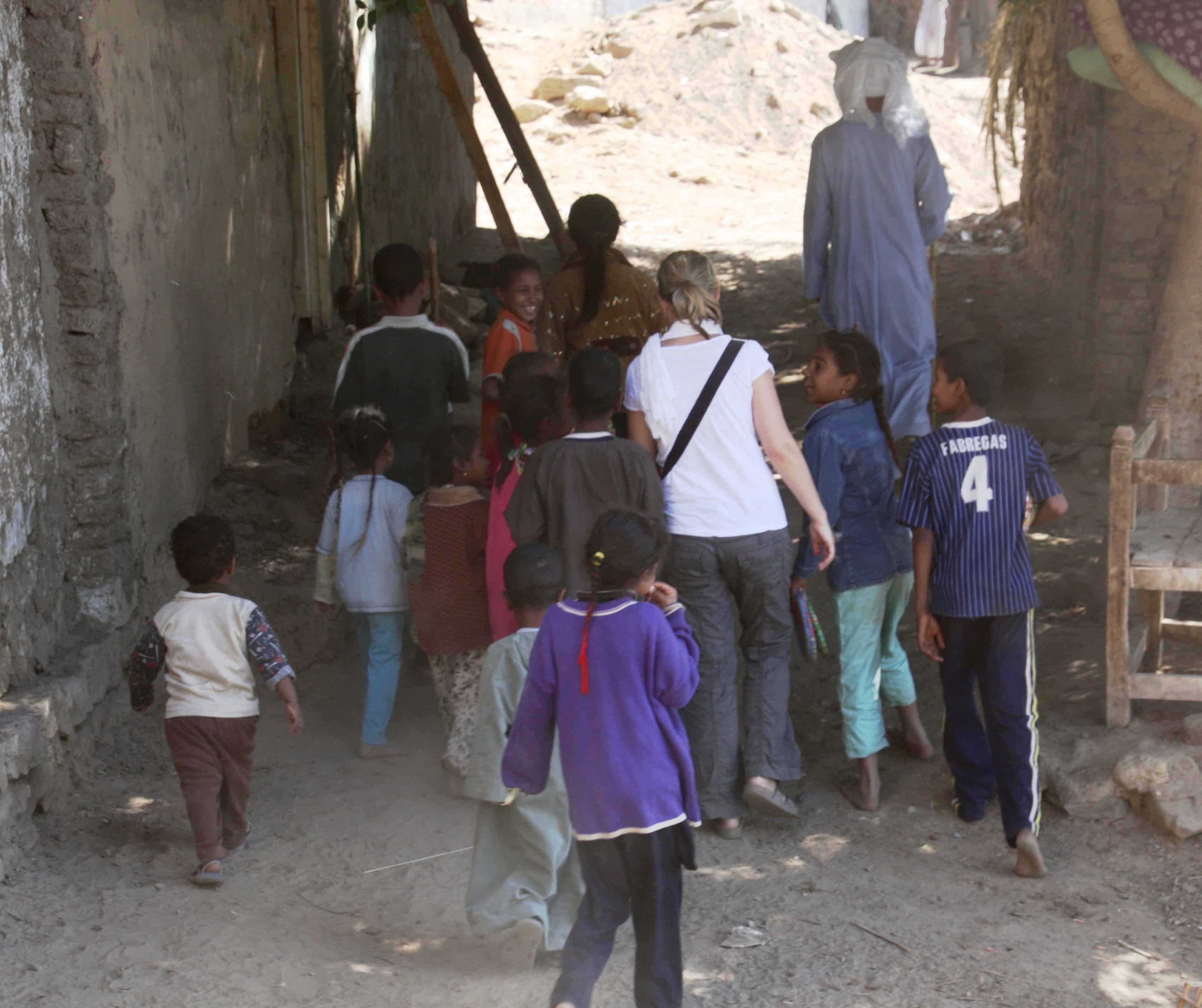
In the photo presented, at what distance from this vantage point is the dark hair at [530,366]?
13.6 ft

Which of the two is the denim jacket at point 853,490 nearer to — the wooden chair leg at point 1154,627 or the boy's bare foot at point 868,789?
the boy's bare foot at point 868,789

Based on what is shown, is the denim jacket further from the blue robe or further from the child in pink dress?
the blue robe

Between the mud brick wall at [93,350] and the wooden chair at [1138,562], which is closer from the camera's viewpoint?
the mud brick wall at [93,350]

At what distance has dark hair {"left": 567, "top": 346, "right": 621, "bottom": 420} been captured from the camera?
3.66 meters

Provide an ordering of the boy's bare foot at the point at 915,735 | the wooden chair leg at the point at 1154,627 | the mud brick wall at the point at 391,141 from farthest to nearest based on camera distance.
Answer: the mud brick wall at the point at 391,141 < the wooden chair leg at the point at 1154,627 < the boy's bare foot at the point at 915,735

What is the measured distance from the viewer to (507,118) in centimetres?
823

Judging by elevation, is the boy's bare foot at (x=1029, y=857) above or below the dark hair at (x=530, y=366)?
below

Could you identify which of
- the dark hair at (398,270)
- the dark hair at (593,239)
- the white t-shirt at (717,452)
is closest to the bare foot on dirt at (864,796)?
the white t-shirt at (717,452)

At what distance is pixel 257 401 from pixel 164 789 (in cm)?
270

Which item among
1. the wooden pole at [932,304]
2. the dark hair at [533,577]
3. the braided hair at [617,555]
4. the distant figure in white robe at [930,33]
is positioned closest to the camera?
the braided hair at [617,555]

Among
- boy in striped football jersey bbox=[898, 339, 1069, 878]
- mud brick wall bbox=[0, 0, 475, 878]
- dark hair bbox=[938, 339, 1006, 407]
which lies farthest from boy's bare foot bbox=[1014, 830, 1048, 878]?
mud brick wall bbox=[0, 0, 475, 878]

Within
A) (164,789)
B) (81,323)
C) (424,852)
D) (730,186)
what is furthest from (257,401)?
(730,186)

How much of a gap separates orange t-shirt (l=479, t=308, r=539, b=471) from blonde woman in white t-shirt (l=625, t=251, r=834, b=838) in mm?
795

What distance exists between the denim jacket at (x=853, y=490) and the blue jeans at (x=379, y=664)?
1.41m
